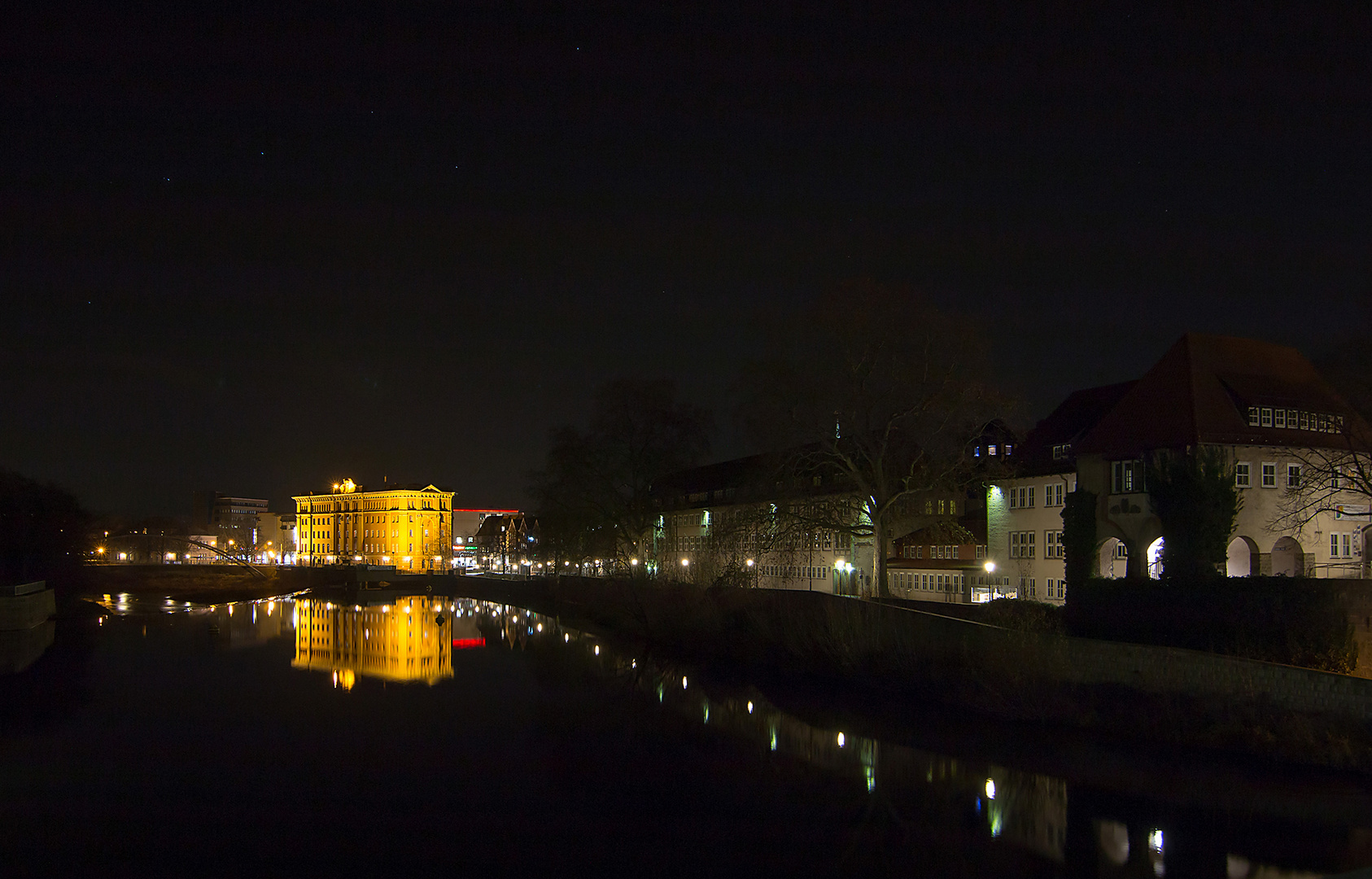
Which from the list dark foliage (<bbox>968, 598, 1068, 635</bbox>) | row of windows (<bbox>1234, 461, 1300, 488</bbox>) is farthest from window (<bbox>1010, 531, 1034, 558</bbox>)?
dark foliage (<bbox>968, 598, 1068, 635</bbox>)

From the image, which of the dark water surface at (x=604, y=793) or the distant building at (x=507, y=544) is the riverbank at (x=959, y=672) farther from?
the distant building at (x=507, y=544)

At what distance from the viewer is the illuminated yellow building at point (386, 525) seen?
562 feet

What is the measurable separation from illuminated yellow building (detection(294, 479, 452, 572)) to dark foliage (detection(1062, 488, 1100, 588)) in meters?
135

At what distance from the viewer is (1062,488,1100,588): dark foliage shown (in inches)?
1442

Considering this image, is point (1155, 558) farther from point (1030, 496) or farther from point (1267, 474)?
point (1030, 496)

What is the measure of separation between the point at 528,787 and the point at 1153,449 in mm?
23561

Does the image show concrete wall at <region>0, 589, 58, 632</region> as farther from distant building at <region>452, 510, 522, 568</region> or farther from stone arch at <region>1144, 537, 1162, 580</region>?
distant building at <region>452, 510, 522, 568</region>

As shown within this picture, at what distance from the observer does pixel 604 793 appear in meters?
22.3

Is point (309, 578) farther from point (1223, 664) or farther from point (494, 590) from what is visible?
point (1223, 664)

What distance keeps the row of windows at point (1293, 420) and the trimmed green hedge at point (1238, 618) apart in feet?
31.0

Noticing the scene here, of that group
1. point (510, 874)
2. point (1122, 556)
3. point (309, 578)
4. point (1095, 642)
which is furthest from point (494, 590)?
point (510, 874)

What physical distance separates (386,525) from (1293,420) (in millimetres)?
156373

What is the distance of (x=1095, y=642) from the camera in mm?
27281

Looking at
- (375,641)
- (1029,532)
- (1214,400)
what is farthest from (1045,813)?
(375,641)
